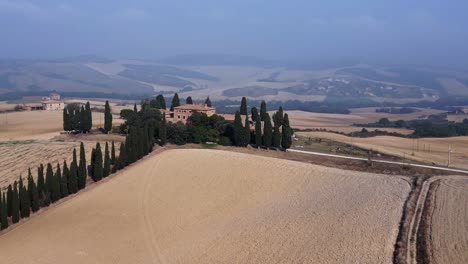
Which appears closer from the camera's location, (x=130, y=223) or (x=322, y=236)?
(x=322, y=236)

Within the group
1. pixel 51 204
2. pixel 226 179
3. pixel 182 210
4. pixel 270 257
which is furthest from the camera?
pixel 226 179

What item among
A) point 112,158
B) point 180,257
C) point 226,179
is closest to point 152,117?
point 112,158

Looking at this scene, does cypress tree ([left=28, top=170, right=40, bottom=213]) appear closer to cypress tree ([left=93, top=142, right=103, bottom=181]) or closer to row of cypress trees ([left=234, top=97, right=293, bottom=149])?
cypress tree ([left=93, top=142, right=103, bottom=181])

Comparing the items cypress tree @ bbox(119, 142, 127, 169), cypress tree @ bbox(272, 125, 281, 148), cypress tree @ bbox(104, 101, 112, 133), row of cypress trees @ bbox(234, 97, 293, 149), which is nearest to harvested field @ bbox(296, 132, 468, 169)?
row of cypress trees @ bbox(234, 97, 293, 149)

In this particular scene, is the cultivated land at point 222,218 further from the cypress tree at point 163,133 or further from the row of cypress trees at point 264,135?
the row of cypress trees at point 264,135

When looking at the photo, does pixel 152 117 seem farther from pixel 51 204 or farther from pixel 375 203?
pixel 375 203

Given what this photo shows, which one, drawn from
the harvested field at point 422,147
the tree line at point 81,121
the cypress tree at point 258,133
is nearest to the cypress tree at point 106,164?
the cypress tree at point 258,133

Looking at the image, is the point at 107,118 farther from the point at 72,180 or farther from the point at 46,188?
the point at 46,188

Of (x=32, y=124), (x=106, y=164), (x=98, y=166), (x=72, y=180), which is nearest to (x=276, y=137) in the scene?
(x=106, y=164)
